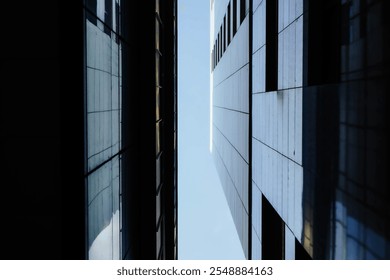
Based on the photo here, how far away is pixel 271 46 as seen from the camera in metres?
24.6

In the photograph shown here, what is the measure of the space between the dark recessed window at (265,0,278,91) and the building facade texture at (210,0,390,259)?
56mm

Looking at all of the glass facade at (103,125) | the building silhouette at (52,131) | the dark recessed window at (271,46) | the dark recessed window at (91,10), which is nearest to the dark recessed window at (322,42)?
the dark recessed window at (271,46)

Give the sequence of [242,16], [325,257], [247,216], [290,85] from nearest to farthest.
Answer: [325,257]
[290,85]
[247,216]
[242,16]

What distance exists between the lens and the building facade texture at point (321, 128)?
1173 cm

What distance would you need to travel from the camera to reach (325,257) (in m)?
15.4

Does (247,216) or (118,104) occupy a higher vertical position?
(118,104)

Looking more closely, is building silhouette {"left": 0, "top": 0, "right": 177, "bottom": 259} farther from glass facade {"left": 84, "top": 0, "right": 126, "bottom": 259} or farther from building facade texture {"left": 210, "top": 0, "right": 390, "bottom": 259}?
building facade texture {"left": 210, "top": 0, "right": 390, "bottom": 259}

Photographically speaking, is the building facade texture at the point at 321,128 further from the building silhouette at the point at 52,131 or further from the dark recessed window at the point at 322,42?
the building silhouette at the point at 52,131

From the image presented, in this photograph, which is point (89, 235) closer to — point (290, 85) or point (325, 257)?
point (325, 257)

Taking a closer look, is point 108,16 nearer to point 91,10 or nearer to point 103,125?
point 91,10

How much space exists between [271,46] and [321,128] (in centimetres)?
1008

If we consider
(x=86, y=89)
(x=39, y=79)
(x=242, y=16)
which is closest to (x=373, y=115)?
(x=86, y=89)

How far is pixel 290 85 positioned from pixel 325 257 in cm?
808

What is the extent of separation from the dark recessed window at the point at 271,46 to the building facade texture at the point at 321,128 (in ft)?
0.18
